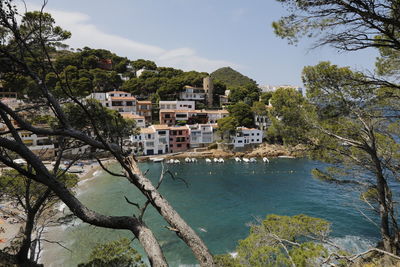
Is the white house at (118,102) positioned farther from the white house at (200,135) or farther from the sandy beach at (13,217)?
the white house at (200,135)

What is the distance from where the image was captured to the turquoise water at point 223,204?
1404cm

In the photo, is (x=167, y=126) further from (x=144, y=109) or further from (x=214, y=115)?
(x=214, y=115)

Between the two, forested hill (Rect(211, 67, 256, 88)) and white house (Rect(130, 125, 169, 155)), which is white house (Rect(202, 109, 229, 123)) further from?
forested hill (Rect(211, 67, 256, 88))

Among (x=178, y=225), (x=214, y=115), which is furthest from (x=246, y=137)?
(x=178, y=225)

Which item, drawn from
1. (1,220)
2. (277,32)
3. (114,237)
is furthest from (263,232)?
(1,220)

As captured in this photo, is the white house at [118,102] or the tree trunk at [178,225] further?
the white house at [118,102]

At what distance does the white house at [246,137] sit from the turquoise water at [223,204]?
305 inches

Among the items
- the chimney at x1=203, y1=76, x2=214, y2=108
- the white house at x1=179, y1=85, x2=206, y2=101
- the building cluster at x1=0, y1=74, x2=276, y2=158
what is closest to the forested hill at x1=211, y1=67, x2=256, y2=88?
the chimney at x1=203, y1=76, x2=214, y2=108

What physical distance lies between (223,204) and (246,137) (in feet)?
72.0

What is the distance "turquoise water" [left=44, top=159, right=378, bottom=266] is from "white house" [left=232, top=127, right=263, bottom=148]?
7748mm

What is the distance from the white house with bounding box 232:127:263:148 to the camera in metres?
40.0

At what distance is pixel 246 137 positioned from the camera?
4059cm

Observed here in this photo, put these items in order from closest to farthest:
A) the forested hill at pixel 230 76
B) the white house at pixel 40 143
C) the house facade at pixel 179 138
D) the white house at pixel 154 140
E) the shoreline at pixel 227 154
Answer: the white house at pixel 40 143, the white house at pixel 154 140, the shoreline at pixel 227 154, the house facade at pixel 179 138, the forested hill at pixel 230 76

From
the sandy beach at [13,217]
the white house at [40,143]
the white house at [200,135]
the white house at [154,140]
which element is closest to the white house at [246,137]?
the white house at [200,135]
